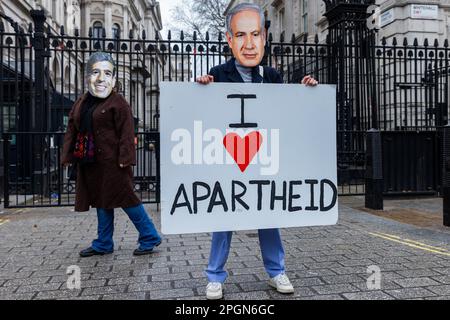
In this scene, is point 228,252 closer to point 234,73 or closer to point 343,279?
point 343,279

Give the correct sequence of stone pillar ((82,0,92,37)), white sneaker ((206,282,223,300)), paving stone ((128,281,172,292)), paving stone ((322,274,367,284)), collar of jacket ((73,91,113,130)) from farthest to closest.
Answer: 1. stone pillar ((82,0,92,37))
2. collar of jacket ((73,91,113,130))
3. paving stone ((322,274,367,284))
4. paving stone ((128,281,172,292))
5. white sneaker ((206,282,223,300))

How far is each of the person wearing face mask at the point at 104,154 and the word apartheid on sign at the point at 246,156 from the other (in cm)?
132

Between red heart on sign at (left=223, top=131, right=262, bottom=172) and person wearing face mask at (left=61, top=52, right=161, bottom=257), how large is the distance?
1.44 meters

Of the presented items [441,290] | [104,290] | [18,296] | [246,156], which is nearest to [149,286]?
[104,290]

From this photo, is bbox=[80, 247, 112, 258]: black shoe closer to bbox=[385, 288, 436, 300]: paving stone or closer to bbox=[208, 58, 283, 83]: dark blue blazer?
bbox=[208, 58, 283, 83]: dark blue blazer

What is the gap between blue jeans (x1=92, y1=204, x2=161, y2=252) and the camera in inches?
181

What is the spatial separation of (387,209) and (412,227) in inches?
62.0

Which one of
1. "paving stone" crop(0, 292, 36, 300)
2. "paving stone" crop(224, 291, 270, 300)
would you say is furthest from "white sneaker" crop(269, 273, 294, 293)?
"paving stone" crop(0, 292, 36, 300)

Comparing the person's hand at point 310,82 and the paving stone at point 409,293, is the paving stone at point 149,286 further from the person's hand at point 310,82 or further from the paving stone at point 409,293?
the person's hand at point 310,82

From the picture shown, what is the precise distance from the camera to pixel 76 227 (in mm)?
6230

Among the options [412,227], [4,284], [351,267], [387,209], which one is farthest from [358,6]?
[4,284]

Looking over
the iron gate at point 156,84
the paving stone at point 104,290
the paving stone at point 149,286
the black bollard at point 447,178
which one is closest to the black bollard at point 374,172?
the iron gate at point 156,84
